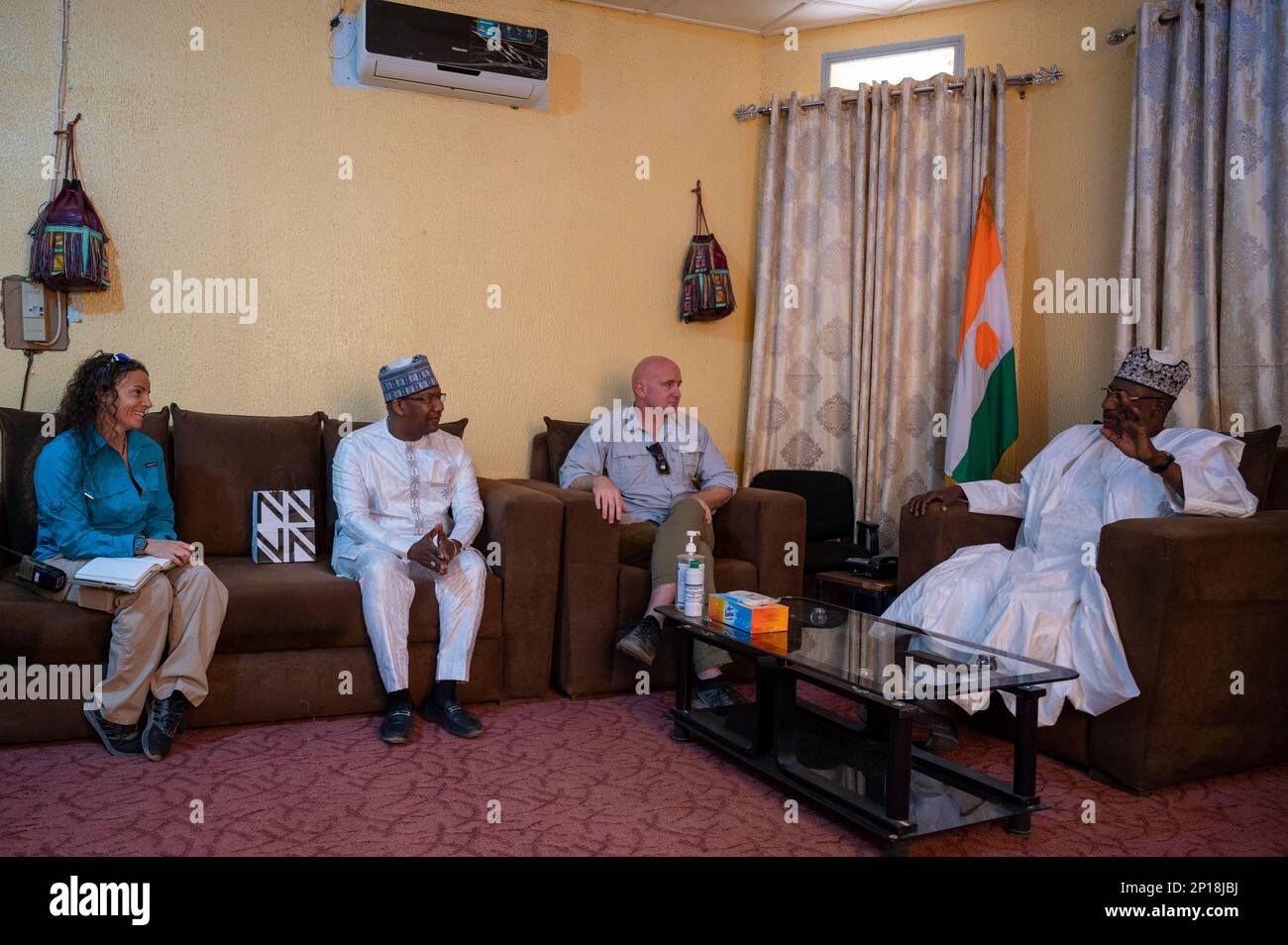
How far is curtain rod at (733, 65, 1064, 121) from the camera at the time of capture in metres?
4.37

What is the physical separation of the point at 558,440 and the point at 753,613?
1.65m

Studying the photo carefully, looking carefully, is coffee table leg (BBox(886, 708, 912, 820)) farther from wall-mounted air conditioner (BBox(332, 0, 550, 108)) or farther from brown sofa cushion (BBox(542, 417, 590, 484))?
wall-mounted air conditioner (BBox(332, 0, 550, 108))

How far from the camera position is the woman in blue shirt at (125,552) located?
2850 millimetres

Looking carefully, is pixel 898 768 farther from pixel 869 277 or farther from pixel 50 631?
pixel 869 277

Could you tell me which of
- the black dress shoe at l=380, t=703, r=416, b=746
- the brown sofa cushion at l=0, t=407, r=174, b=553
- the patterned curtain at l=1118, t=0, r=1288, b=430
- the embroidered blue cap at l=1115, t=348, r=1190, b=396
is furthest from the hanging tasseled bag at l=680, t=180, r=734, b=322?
the brown sofa cushion at l=0, t=407, r=174, b=553

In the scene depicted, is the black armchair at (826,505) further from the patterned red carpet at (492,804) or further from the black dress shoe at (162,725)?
the black dress shoe at (162,725)

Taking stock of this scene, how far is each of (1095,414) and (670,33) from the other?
2.59 m

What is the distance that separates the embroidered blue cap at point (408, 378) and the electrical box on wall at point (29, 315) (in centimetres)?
129

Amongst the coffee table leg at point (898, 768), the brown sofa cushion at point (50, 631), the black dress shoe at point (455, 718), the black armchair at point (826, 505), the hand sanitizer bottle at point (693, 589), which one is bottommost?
the black dress shoe at point (455, 718)

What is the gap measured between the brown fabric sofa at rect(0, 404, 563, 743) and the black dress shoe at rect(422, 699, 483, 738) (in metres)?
0.13

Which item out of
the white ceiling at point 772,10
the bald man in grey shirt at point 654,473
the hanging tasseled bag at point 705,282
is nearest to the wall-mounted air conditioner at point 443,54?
the white ceiling at point 772,10

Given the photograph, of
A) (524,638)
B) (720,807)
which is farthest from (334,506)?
(720,807)

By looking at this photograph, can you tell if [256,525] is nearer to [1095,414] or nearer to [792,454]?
[792,454]

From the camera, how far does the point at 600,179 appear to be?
15.3 feet
